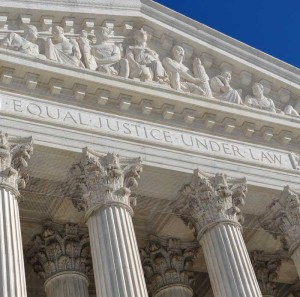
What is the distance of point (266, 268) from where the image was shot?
96.7ft

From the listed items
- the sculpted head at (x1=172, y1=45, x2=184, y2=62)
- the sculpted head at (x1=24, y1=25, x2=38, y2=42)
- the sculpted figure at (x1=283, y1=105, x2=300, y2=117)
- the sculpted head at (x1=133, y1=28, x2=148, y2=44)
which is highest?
the sculpted head at (x1=133, y1=28, x2=148, y2=44)

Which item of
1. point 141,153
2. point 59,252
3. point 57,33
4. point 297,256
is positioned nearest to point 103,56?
point 57,33

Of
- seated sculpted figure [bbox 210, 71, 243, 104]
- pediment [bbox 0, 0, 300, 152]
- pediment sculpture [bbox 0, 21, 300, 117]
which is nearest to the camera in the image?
pediment [bbox 0, 0, 300, 152]

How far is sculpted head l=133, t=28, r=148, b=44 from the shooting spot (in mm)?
28219

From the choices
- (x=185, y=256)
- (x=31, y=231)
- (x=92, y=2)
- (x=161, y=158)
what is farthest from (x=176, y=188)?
(x=92, y=2)

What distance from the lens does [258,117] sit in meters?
28.1

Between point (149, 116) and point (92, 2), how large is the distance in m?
4.65

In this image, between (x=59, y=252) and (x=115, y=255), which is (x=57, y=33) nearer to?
(x=59, y=252)

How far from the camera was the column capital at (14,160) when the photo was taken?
22.1 metres

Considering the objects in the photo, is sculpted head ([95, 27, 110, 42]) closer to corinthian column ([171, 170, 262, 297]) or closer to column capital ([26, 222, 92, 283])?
corinthian column ([171, 170, 262, 297])

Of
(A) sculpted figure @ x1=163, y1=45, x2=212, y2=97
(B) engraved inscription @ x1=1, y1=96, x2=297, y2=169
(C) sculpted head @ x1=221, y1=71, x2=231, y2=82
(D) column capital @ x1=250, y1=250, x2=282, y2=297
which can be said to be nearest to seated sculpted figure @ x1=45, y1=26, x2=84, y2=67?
(B) engraved inscription @ x1=1, y1=96, x2=297, y2=169

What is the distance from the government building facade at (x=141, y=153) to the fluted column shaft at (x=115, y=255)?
0.04 m

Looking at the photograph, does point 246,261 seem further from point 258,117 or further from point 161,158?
point 258,117

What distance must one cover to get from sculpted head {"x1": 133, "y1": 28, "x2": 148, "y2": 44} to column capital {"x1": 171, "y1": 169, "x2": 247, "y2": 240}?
5517 millimetres
